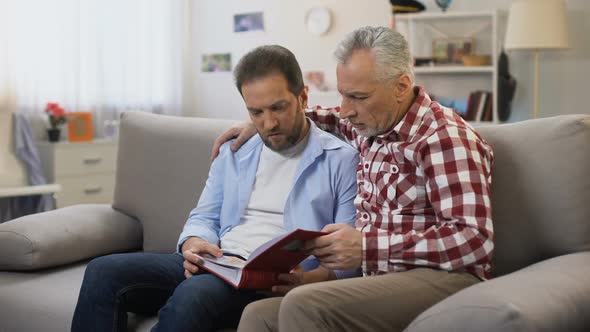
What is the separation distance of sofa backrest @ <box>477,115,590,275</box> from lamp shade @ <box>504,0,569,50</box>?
3209 mm

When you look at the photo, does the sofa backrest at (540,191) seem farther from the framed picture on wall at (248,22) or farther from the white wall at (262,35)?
the framed picture on wall at (248,22)

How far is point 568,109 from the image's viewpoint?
5.37m

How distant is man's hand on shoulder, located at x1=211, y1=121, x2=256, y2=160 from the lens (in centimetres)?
223

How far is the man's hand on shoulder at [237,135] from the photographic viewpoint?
223 cm

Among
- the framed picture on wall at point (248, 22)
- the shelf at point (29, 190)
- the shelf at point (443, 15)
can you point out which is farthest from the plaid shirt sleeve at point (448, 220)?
the framed picture on wall at point (248, 22)

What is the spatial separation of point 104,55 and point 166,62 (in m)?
0.69

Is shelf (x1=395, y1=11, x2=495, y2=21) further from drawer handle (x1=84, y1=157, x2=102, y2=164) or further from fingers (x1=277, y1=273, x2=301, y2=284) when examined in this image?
fingers (x1=277, y1=273, x2=301, y2=284)

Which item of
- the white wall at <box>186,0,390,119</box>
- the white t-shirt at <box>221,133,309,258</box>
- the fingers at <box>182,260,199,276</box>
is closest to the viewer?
the fingers at <box>182,260,199,276</box>

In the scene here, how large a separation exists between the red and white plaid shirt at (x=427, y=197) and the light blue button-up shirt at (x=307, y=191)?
106 mm

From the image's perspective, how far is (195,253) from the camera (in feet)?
6.52

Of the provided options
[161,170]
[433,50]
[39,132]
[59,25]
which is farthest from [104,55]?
[161,170]

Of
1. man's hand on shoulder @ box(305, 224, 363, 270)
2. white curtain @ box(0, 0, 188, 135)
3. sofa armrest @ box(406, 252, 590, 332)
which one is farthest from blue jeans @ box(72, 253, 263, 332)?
white curtain @ box(0, 0, 188, 135)

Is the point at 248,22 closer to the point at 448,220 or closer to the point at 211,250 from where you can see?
the point at 211,250

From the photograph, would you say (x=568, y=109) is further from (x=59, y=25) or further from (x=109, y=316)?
(x=109, y=316)
